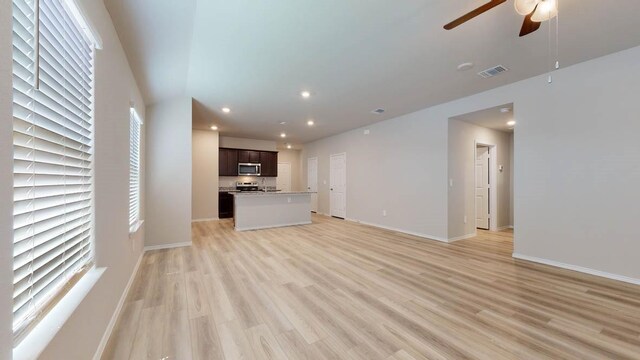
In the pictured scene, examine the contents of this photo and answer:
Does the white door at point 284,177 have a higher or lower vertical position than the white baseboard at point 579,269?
higher

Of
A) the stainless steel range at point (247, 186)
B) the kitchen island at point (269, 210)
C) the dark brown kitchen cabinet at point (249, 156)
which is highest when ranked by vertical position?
the dark brown kitchen cabinet at point (249, 156)

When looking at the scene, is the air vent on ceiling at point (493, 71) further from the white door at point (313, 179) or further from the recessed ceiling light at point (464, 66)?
the white door at point (313, 179)

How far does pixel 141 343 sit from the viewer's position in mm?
1818

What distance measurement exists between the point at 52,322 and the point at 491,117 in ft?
19.7

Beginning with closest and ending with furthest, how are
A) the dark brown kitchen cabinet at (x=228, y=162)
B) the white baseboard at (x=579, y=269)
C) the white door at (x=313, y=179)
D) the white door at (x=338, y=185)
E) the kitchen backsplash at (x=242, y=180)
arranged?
the white baseboard at (x=579, y=269) → the white door at (x=338, y=185) → the dark brown kitchen cabinet at (x=228, y=162) → the kitchen backsplash at (x=242, y=180) → the white door at (x=313, y=179)

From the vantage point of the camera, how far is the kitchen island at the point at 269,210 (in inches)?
229

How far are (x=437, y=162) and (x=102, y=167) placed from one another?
16.5 feet

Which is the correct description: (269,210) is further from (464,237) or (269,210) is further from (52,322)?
(52,322)

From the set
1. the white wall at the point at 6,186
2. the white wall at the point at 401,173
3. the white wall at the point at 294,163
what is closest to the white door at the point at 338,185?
the white wall at the point at 401,173

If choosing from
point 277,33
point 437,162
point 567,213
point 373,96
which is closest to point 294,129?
point 373,96

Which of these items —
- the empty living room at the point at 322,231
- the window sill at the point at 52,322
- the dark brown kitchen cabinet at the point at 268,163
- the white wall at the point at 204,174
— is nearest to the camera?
the window sill at the point at 52,322

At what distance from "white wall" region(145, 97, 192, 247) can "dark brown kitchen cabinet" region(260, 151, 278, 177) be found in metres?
4.34

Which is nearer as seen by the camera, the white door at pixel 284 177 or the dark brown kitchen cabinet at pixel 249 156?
→ the dark brown kitchen cabinet at pixel 249 156

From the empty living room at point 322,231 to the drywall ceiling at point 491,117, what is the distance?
79mm
